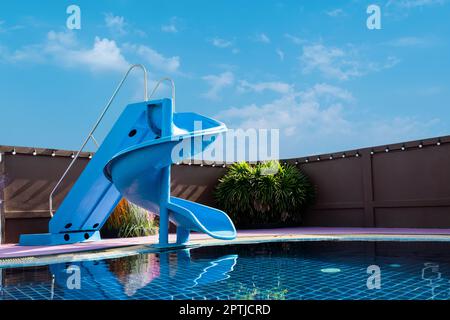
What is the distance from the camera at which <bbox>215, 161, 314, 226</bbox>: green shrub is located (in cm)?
1294

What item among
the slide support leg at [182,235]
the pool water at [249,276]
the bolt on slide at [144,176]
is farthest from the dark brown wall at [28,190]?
the pool water at [249,276]

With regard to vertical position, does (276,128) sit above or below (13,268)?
above

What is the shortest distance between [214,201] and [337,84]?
5830 mm

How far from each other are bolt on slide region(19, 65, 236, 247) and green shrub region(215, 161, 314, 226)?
5.02 metres

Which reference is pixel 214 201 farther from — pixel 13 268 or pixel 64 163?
pixel 13 268

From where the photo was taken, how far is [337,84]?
14.9 meters

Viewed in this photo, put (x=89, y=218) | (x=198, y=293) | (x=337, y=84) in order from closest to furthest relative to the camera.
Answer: (x=198, y=293) → (x=89, y=218) → (x=337, y=84)

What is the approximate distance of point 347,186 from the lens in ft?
42.6

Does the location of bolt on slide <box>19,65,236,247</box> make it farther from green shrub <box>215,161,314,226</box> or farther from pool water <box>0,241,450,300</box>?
green shrub <box>215,161,314,226</box>

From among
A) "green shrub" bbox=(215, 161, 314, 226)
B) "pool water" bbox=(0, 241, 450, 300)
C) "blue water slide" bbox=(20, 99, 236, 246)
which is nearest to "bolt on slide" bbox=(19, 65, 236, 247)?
"blue water slide" bbox=(20, 99, 236, 246)

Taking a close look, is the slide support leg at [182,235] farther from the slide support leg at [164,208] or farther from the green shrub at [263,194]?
the green shrub at [263,194]

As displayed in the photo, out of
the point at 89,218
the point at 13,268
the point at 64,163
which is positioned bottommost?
the point at 13,268
